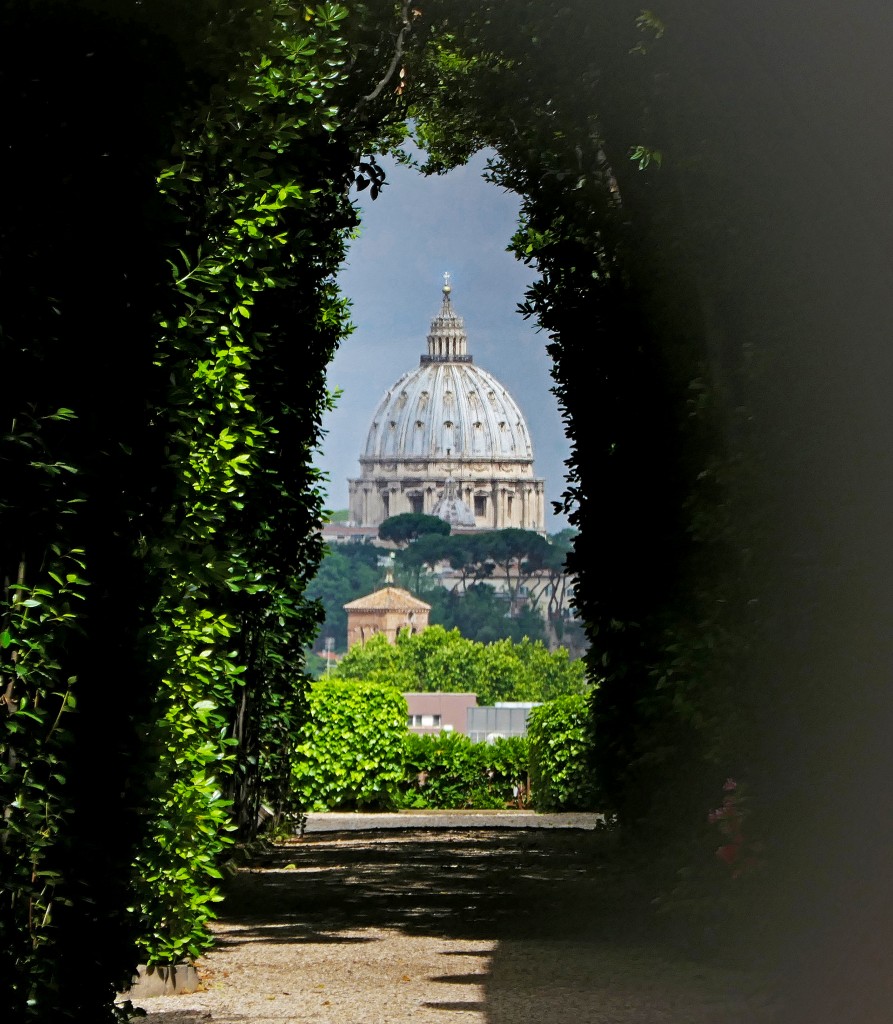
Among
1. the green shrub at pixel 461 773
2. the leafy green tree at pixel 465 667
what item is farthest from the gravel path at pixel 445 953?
the leafy green tree at pixel 465 667

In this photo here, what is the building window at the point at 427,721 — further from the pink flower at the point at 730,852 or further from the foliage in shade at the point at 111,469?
the foliage in shade at the point at 111,469

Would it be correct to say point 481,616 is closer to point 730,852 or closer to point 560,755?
point 560,755

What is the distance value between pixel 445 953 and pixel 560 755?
48.0 feet

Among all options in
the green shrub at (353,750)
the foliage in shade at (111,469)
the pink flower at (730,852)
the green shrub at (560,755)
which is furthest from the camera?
the green shrub at (353,750)

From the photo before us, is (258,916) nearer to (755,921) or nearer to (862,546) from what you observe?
(755,921)

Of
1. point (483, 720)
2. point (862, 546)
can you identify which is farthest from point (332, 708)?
point (483, 720)

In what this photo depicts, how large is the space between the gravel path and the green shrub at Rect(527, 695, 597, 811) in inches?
318

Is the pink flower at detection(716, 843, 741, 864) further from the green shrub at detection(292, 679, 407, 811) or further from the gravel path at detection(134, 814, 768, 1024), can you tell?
the green shrub at detection(292, 679, 407, 811)

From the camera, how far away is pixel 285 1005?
22.7 ft

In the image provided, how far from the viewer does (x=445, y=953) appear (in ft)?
27.8

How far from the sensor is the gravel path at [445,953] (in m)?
6.73

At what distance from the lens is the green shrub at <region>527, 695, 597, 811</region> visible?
22.6 m

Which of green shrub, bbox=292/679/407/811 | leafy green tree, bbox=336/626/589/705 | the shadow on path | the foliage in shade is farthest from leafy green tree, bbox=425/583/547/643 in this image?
the foliage in shade

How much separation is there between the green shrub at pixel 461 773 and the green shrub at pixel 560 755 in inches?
89.8
